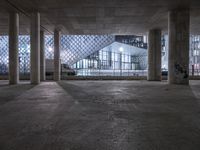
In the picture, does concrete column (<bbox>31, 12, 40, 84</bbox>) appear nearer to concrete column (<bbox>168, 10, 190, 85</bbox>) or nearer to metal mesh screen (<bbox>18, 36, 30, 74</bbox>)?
concrete column (<bbox>168, 10, 190, 85</bbox>)

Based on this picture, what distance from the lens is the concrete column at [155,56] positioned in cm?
2500

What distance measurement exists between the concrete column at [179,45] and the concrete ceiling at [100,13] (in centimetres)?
95

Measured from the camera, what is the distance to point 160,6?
53.8 ft

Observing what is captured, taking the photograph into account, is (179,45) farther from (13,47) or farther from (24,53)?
(24,53)

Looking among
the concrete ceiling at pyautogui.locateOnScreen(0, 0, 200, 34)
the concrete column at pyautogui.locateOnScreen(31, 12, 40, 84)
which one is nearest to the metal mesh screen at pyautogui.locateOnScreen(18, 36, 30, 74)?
the concrete ceiling at pyautogui.locateOnScreen(0, 0, 200, 34)

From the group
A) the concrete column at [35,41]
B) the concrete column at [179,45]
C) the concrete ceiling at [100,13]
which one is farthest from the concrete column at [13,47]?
the concrete column at [179,45]

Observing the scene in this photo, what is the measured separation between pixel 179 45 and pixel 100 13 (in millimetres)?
7496

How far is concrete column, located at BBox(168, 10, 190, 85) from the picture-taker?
17.3 m

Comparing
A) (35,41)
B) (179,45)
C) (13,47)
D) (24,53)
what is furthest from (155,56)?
(24,53)

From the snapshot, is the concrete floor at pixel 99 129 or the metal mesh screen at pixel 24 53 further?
the metal mesh screen at pixel 24 53

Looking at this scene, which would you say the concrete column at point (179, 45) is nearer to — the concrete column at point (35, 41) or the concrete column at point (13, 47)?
the concrete column at point (35, 41)

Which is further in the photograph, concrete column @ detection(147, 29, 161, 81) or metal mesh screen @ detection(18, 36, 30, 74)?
metal mesh screen @ detection(18, 36, 30, 74)

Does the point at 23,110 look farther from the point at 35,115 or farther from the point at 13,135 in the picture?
the point at 13,135

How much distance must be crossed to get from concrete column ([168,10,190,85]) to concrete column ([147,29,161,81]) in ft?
23.0
